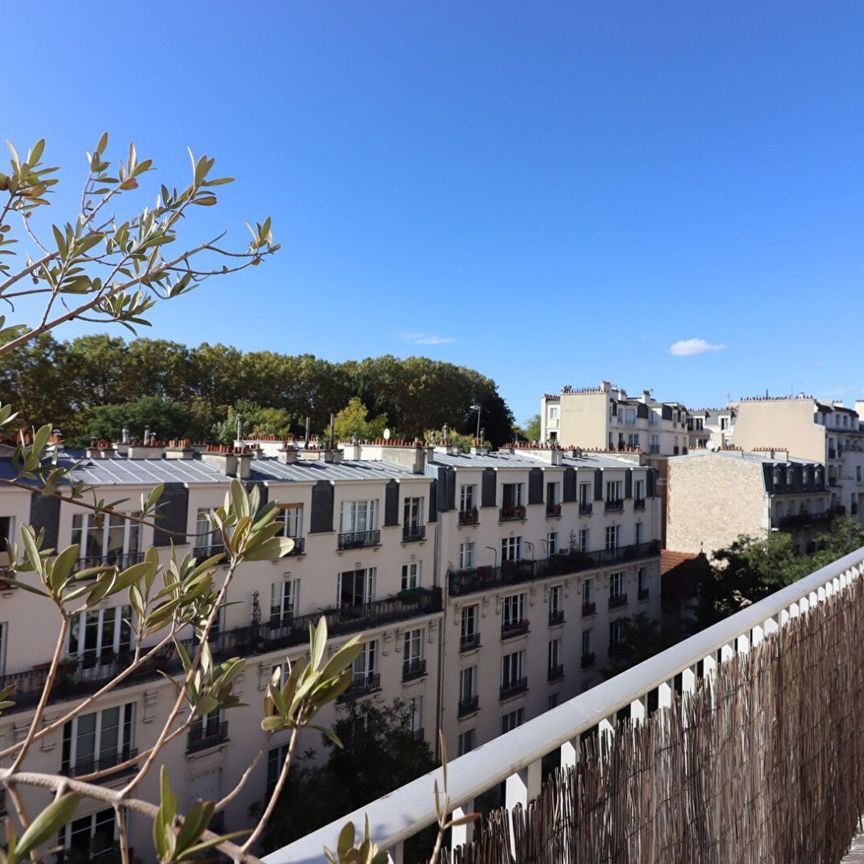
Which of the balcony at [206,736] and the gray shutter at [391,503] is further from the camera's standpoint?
the gray shutter at [391,503]

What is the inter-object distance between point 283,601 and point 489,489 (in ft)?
24.4

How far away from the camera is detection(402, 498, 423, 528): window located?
18609 millimetres

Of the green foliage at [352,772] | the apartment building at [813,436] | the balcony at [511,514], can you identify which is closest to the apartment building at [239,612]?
the green foliage at [352,772]

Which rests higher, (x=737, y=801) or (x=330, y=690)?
(x=330, y=690)

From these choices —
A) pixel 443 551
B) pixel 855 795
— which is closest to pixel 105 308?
pixel 855 795

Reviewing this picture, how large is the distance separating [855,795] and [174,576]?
3.19 metres

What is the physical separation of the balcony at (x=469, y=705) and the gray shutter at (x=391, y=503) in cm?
561

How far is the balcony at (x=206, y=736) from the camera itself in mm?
13609

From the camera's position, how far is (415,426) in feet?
189

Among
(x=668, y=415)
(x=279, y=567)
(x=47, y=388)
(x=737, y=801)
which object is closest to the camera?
(x=737, y=801)

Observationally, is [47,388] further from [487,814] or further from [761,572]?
[487,814]

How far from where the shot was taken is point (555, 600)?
22359mm

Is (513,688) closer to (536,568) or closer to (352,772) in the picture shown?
(536,568)

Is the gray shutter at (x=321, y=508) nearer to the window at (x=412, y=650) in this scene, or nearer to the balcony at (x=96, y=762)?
the window at (x=412, y=650)
